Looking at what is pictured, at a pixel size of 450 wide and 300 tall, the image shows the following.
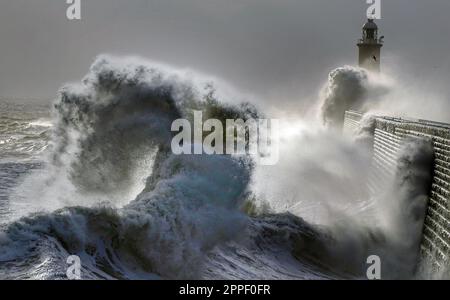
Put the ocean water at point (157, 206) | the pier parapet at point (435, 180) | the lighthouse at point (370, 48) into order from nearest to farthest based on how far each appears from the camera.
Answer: the ocean water at point (157, 206), the pier parapet at point (435, 180), the lighthouse at point (370, 48)

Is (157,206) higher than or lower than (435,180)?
lower

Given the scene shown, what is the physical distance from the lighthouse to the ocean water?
16787mm

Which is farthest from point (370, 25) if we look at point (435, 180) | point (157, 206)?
point (157, 206)

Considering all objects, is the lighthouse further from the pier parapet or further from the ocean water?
the pier parapet

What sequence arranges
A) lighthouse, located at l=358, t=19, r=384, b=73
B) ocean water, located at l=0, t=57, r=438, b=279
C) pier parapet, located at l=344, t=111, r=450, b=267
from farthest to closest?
lighthouse, located at l=358, t=19, r=384, b=73, pier parapet, located at l=344, t=111, r=450, b=267, ocean water, located at l=0, t=57, r=438, b=279

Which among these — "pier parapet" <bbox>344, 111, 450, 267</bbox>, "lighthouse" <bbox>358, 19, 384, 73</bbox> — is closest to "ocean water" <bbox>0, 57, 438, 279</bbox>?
"pier parapet" <bbox>344, 111, 450, 267</bbox>

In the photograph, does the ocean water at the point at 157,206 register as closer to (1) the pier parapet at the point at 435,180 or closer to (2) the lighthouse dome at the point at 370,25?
(1) the pier parapet at the point at 435,180

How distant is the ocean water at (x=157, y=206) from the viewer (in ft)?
28.2

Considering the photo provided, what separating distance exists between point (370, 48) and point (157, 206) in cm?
2698

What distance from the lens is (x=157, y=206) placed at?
382 inches

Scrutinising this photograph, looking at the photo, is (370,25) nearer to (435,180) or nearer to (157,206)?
(435,180)

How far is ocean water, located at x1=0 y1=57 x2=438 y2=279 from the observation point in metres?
8.60

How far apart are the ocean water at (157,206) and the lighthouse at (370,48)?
661 inches

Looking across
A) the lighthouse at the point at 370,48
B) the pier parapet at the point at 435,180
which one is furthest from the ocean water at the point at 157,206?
the lighthouse at the point at 370,48
